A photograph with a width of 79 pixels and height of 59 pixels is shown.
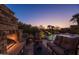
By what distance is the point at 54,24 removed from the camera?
176cm

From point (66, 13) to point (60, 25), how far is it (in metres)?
0.14

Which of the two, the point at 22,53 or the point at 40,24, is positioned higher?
the point at 40,24

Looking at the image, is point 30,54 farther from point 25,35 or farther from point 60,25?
point 60,25

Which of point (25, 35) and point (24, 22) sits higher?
point (24, 22)

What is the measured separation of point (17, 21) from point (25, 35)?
0.55 ft

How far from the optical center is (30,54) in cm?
176
